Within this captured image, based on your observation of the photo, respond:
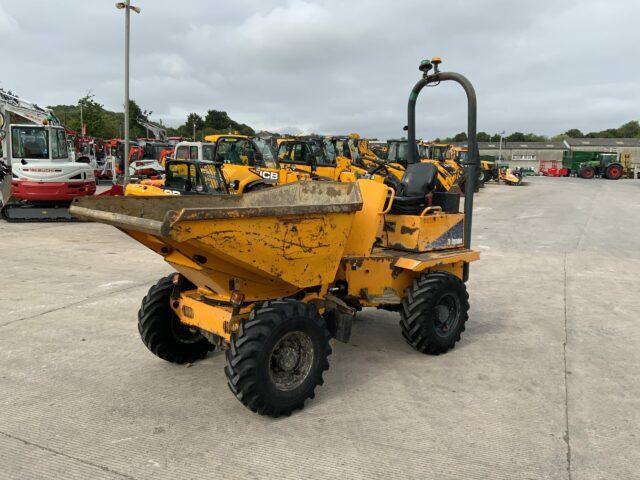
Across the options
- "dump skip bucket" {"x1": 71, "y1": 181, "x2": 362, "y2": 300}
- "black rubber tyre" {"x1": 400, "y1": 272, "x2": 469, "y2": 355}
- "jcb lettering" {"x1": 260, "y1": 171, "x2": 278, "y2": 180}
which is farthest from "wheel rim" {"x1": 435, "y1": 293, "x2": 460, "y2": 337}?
"jcb lettering" {"x1": 260, "y1": 171, "x2": 278, "y2": 180}

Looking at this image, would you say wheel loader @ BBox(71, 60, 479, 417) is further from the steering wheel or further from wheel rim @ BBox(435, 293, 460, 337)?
the steering wheel

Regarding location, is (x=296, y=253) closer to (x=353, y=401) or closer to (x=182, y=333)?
(x=353, y=401)

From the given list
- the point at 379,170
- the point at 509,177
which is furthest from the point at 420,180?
the point at 509,177

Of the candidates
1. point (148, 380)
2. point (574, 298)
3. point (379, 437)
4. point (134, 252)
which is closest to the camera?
point (379, 437)

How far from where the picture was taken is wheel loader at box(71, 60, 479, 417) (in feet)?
10.1

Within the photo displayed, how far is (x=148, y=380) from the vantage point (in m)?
3.88

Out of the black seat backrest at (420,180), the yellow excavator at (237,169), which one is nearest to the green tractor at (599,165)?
the yellow excavator at (237,169)

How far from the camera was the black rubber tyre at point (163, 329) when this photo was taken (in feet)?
13.1

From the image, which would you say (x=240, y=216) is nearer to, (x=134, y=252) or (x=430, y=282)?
(x=430, y=282)

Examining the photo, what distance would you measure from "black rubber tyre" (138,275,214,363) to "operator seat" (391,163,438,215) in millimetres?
2056

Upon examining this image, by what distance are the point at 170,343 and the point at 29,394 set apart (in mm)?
1008

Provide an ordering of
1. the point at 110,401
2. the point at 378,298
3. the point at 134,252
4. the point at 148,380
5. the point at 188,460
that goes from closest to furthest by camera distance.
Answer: the point at 188,460
the point at 110,401
the point at 148,380
the point at 378,298
the point at 134,252

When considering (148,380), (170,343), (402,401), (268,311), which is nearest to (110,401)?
(148,380)

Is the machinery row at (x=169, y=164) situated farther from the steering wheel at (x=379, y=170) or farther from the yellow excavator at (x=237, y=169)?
the steering wheel at (x=379, y=170)
